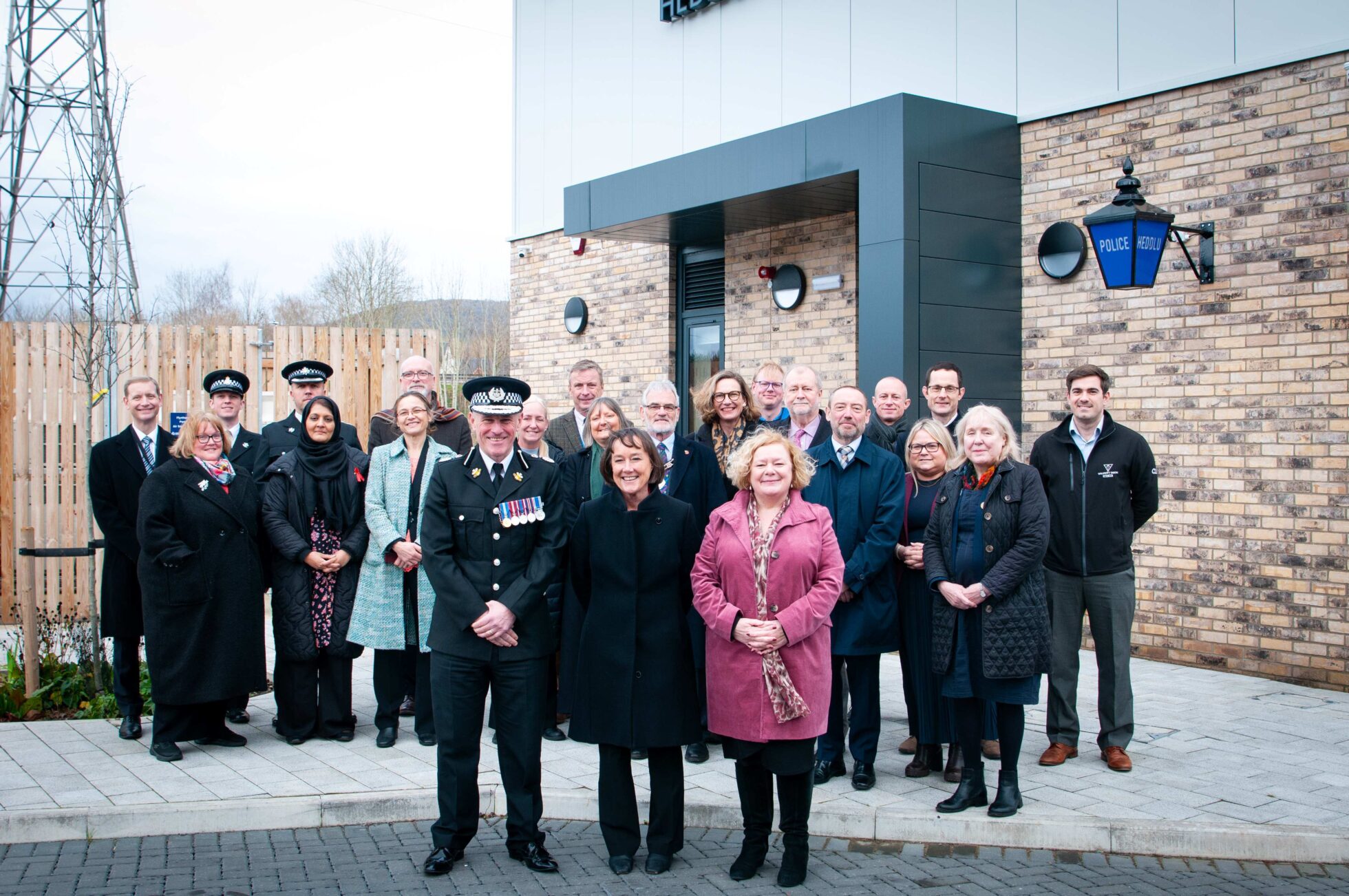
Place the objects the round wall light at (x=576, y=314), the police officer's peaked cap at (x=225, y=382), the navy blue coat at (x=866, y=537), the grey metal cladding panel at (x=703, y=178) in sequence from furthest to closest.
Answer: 1. the round wall light at (x=576, y=314)
2. the grey metal cladding panel at (x=703, y=178)
3. the police officer's peaked cap at (x=225, y=382)
4. the navy blue coat at (x=866, y=537)

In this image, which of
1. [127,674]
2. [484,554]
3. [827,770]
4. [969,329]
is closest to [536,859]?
[484,554]

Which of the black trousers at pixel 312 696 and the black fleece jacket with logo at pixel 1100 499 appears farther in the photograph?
the black trousers at pixel 312 696

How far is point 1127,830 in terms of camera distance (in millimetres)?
5008

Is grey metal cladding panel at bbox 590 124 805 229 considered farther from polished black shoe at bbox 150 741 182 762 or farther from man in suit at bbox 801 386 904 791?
polished black shoe at bbox 150 741 182 762

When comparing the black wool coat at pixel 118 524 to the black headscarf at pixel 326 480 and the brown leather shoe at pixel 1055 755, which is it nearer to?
the black headscarf at pixel 326 480

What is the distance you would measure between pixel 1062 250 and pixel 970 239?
0.77 meters

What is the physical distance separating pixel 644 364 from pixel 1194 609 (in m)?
6.79

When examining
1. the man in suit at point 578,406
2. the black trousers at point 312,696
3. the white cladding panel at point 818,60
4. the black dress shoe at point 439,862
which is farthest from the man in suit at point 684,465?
the white cladding panel at point 818,60

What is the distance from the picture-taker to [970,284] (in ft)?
29.4

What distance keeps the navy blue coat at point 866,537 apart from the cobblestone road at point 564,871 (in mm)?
1017

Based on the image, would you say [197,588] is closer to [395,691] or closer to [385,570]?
[385,570]

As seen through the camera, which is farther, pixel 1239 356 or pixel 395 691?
pixel 1239 356

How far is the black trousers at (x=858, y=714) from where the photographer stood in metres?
5.70

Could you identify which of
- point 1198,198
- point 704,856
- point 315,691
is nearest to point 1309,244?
point 1198,198
